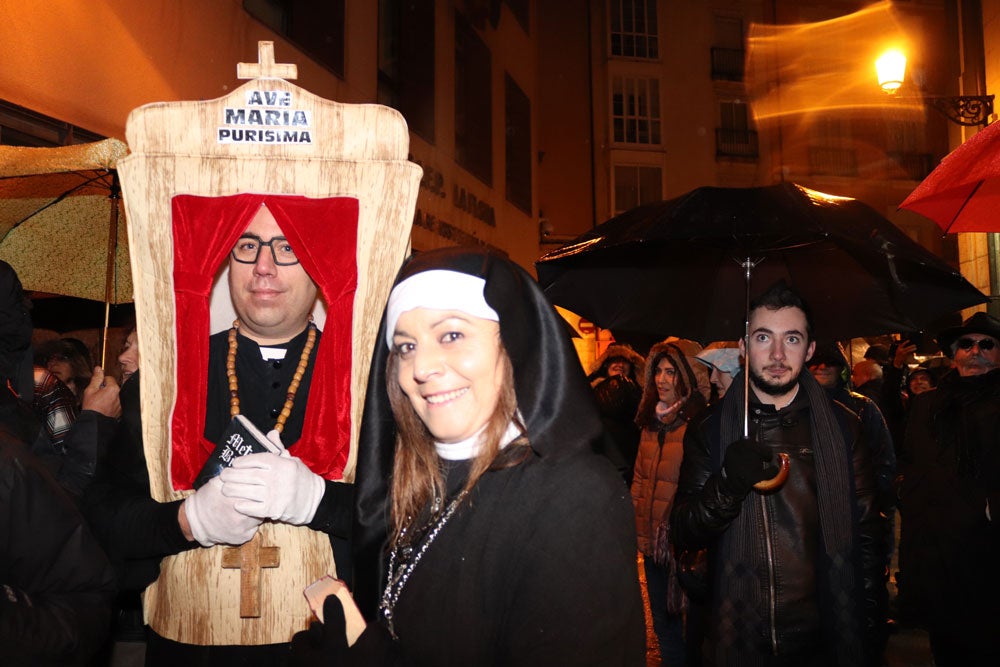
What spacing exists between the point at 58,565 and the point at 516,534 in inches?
49.0

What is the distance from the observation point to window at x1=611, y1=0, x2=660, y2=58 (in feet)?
88.6

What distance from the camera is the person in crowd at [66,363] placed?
541cm

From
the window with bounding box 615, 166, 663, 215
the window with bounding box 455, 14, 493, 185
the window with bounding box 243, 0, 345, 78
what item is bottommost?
the window with bounding box 243, 0, 345, 78

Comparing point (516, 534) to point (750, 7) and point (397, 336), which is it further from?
point (750, 7)

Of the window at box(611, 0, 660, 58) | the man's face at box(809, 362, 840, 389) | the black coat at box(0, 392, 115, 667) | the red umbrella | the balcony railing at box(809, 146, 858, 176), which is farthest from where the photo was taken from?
the balcony railing at box(809, 146, 858, 176)

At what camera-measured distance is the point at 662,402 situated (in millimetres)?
6141

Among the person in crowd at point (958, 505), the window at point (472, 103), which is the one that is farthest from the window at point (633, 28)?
the person in crowd at point (958, 505)

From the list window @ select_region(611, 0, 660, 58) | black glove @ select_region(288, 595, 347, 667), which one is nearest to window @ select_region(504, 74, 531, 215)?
window @ select_region(611, 0, 660, 58)

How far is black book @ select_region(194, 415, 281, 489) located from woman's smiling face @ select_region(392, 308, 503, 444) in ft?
2.21

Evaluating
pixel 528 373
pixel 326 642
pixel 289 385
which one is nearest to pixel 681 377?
pixel 289 385

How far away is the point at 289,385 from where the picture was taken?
2.62m

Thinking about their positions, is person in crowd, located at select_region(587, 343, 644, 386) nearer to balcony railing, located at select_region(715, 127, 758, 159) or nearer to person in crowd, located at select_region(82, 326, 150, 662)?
person in crowd, located at select_region(82, 326, 150, 662)

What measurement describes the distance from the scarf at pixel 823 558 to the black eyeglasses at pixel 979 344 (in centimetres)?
227

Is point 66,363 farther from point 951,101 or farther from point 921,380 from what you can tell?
point 951,101
